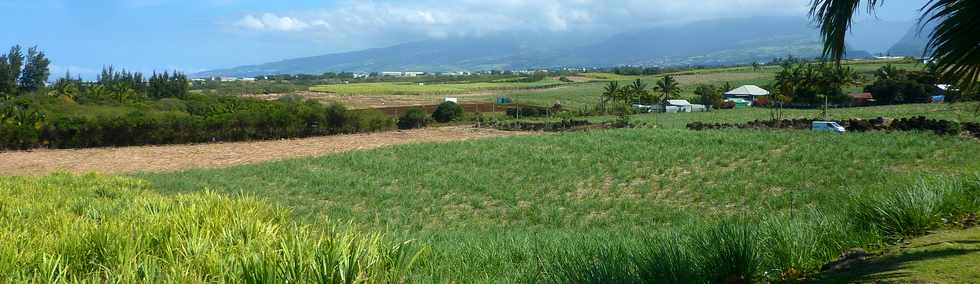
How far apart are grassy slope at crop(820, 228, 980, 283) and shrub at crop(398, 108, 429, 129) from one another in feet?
147

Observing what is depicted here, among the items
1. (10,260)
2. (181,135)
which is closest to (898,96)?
(181,135)

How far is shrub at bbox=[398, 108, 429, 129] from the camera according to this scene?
49.1m

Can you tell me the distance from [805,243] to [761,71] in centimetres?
10626

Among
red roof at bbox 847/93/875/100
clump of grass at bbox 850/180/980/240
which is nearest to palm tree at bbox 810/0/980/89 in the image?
clump of grass at bbox 850/180/980/240

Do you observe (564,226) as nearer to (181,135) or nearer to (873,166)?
A: (873,166)

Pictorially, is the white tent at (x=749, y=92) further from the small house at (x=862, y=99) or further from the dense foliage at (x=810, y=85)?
the dense foliage at (x=810, y=85)

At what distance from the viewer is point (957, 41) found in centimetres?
397

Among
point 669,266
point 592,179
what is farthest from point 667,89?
point 669,266

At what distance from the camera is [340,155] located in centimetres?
2931

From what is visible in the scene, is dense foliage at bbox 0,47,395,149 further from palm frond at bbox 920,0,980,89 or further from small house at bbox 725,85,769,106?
palm frond at bbox 920,0,980,89

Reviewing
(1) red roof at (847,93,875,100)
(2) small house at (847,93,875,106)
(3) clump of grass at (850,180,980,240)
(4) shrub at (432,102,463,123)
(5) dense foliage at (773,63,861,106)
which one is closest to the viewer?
(3) clump of grass at (850,180,980,240)

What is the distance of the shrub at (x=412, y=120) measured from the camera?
49.1 metres

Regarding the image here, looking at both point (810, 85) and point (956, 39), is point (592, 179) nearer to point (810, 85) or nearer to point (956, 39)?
point (956, 39)

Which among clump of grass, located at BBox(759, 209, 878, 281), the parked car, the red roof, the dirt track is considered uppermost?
clump of grass, located at BBox(759, 209, 878, 281)
